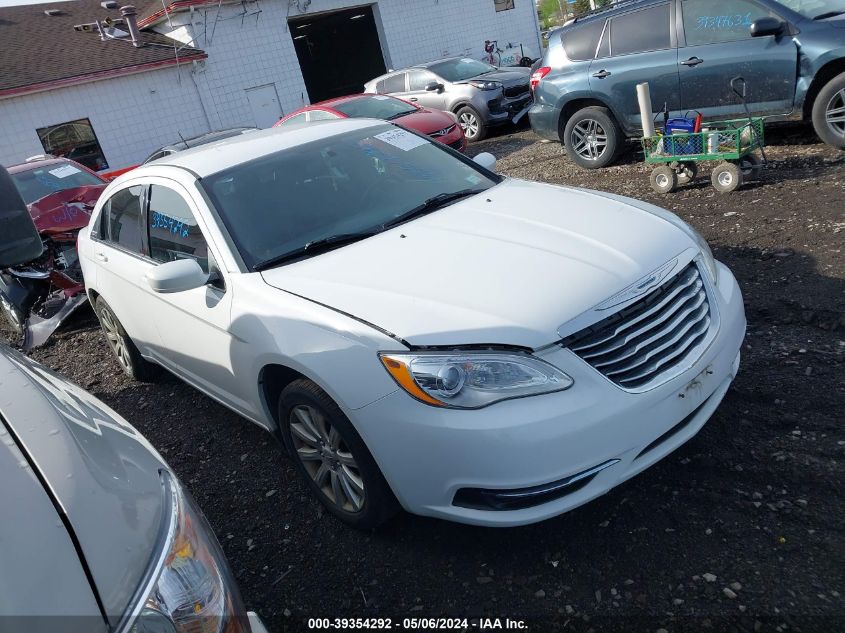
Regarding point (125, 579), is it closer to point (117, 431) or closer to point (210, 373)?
point (117, 431)

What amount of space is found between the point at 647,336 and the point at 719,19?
6073mm

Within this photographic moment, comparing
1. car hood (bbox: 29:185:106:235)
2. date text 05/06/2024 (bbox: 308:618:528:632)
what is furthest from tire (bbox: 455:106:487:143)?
date text 05/06/2024 (bbox: 308:618:528:632)

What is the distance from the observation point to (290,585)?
110 inches

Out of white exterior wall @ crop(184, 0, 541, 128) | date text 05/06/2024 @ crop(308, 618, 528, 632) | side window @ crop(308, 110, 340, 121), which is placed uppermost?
white exterior wall @ crop(184, 0, 541, 128)

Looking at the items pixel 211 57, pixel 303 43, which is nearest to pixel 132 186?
pixel 211 57

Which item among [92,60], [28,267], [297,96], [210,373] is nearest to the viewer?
[210,373]

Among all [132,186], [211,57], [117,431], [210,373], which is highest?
[211,57]

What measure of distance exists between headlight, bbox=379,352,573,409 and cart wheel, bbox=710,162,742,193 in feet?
16.0

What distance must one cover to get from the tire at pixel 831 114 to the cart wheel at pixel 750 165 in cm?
90

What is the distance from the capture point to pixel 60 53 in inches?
737

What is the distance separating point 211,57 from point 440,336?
63.4 feet

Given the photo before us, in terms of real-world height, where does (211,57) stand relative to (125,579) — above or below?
above

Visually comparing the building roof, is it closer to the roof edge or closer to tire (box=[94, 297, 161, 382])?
the roof edge

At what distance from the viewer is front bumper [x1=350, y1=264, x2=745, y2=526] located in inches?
89.2
